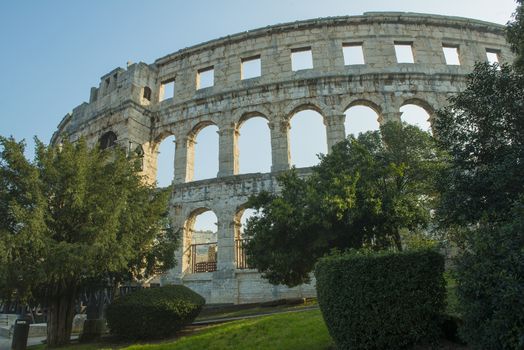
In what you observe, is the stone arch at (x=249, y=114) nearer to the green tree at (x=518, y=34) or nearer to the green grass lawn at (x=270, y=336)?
the green grass lawn at (x=270, y=336)

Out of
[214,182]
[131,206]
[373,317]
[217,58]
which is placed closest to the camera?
[373,317]

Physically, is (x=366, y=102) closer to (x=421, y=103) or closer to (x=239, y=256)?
(x=421, y=103)

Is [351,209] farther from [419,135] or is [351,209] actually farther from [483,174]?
[419,135]

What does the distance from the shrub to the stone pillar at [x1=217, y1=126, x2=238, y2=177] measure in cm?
1473

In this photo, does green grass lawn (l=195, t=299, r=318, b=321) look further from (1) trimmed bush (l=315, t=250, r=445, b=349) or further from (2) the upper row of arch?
(2) the upper row of arch

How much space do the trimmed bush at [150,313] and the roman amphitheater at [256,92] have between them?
20.0 ft

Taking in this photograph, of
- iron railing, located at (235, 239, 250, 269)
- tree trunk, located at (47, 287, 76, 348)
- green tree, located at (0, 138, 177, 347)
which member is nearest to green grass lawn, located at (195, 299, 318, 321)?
iron railing, located at (235, 239, 250, 269)

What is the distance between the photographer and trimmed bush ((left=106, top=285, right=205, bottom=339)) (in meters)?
10.8

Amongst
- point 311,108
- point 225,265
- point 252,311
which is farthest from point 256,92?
point 252,311

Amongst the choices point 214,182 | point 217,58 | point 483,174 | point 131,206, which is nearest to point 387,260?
point 483,174

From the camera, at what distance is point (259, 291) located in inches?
663

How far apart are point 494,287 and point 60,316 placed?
1133 cm

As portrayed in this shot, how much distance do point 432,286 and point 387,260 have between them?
0.81 m

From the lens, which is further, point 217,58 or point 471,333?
point 217,58
